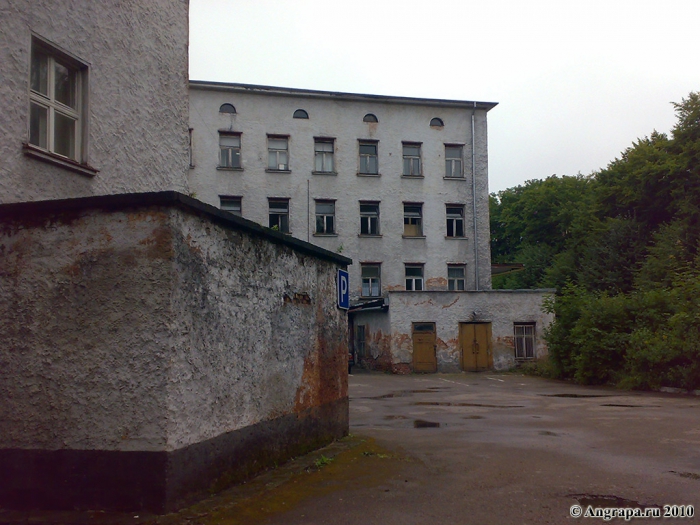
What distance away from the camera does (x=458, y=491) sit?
6.07 metres

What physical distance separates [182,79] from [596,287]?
3383cm

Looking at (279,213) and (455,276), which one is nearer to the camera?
(279,213)

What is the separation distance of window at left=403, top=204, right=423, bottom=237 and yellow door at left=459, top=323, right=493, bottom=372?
7.08m

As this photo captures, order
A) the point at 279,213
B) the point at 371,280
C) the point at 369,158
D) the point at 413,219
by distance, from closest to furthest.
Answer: the point at 279,213
the point at 371,280
the point at 369,158
the point at 413,219

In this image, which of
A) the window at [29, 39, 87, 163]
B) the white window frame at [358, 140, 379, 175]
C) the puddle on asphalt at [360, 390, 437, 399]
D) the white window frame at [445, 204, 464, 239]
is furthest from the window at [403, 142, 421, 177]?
the window at [29, 39, 87, 163]

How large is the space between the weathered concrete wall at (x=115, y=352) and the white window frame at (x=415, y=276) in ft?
98.8

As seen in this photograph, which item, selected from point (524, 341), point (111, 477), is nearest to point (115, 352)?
point (111, 477)

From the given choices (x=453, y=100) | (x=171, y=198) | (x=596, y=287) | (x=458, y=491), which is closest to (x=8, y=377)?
(x=171, y=198)

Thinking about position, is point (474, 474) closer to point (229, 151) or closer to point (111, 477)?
point (111, 477)

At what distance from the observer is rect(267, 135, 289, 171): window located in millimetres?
35375

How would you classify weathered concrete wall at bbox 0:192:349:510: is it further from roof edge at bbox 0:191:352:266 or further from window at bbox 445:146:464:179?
window at bbox 445:146:464:179

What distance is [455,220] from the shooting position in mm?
36781

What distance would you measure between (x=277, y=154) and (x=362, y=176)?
4.59 m

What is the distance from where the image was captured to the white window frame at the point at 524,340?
3128 centimetres
